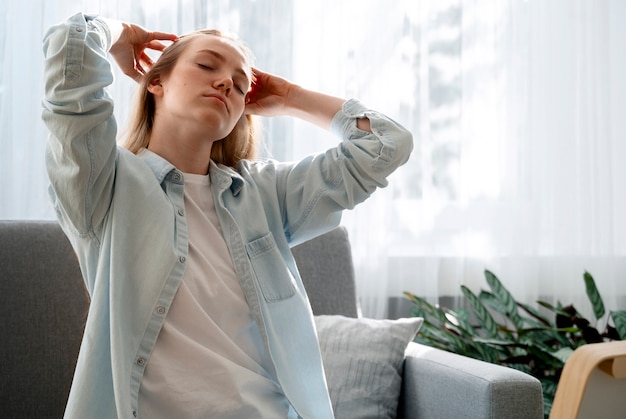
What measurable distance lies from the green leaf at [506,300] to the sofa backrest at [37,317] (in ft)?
4.54

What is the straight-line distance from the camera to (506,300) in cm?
247

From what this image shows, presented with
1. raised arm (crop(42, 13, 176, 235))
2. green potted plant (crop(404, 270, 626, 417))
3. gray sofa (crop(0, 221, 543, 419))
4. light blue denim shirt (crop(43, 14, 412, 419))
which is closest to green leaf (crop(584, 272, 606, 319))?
green potted plant (crop(404, 270, 626, 417))

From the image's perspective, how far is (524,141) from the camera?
2.89 m

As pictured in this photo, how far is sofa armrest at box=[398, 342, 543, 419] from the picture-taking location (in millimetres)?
1494

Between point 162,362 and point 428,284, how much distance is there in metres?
1.72

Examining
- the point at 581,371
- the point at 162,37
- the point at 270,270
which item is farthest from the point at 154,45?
the point at 581,371

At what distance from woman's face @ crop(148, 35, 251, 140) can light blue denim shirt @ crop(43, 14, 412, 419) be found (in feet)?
0.34

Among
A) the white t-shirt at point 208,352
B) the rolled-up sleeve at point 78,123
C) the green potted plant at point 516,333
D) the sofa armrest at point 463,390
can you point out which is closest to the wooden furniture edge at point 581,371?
the white t-shirt at point 208,352

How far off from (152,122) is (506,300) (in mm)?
1494

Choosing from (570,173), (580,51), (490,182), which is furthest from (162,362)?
(580,51)

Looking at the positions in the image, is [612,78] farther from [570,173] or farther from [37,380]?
[37,380]

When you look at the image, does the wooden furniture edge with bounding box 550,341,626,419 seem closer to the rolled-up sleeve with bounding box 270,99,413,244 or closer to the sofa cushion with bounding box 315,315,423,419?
the rolled-up sleeve with bounding box 270,99,413,244

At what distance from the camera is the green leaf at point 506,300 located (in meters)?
2.45

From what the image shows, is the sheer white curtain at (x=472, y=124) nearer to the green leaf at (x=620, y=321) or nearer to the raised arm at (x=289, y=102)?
the green leaf at (x=620, y=321)
